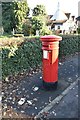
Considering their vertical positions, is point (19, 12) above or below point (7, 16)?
above

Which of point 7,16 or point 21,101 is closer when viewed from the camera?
point 21,101

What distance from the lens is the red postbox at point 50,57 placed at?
5.78m

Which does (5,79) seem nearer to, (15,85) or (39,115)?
(15,85)

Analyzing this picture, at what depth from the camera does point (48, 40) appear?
5742 millimetres

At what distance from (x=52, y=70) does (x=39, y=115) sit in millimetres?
1359

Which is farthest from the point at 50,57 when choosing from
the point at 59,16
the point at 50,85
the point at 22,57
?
the point at 59,16

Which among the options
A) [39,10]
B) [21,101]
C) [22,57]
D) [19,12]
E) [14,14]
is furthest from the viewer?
[39,10]

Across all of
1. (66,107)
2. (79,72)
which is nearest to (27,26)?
(79,72)

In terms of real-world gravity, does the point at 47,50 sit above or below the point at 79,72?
above

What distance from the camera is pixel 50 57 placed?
591 cm

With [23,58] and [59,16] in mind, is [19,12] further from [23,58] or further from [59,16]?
[23,58]

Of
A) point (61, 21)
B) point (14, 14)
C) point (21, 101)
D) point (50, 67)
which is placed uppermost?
point (14, 14)

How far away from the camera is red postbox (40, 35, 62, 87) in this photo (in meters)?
5.78

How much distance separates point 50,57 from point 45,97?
93 centimetres
